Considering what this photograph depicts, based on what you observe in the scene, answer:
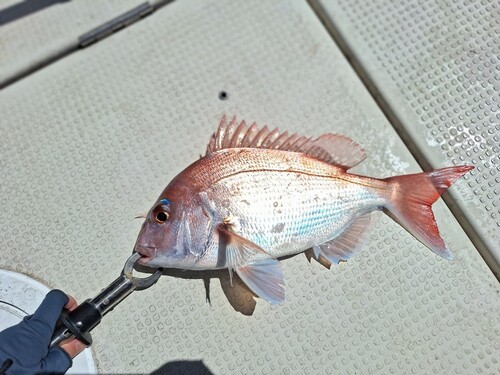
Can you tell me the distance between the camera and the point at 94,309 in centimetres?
152

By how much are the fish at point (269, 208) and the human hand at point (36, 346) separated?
0.34 m

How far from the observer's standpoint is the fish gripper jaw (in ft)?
4.88

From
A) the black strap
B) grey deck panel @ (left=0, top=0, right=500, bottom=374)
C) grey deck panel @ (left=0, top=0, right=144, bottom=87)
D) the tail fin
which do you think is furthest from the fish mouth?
grey deck panel @ (left=0, top=0, right=144, bottom=87)

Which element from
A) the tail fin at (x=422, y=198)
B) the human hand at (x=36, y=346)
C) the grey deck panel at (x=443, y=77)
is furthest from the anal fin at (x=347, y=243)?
the human hand at (x=36, y=346)

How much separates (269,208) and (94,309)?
674 mm

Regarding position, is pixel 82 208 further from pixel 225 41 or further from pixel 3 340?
pixel 225 41

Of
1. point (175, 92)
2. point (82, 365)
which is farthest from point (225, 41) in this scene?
point (82, 365)

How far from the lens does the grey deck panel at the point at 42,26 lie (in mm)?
2010

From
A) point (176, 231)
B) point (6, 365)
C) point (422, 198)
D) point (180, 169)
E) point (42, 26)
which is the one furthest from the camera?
point (42, 26)

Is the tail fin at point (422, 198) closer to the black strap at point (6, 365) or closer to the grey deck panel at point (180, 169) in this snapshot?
the grey deck panel at point (180, 169)

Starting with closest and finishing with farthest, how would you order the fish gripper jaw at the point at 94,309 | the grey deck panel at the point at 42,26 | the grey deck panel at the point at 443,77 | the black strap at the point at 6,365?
the black strap at the point at 6,365 → the fish gripper jaw at the point at 94,309 → the grey deck panel at the point at 443,77 → the grey deck panel at the point at 42,26

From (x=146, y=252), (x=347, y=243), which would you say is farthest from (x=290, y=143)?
(x=146, y=252)

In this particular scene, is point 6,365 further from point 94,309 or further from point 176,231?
point 176,231

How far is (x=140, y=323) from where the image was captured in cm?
168
